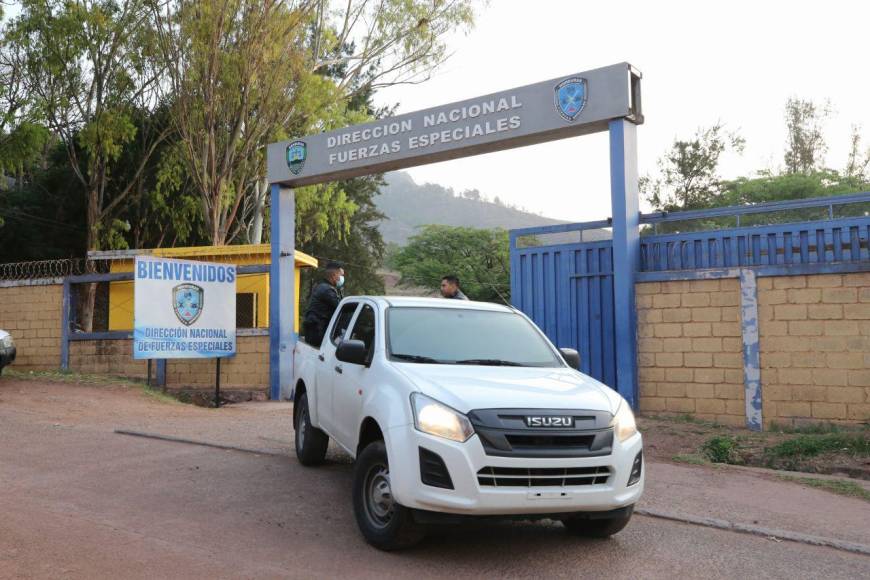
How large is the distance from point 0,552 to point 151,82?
2157 centimetres

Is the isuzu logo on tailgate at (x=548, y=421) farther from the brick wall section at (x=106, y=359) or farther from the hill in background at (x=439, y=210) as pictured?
the hill in background at (x=439, y=210)

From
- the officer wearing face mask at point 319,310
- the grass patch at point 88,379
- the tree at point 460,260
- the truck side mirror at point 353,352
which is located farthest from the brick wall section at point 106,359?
the tree at point 460,260

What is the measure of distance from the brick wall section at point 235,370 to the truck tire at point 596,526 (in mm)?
10600

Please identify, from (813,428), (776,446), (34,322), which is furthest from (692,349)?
(34,322)

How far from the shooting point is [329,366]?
22.2ft

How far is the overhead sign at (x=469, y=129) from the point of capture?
11.1m

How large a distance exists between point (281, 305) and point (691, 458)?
8954 mm

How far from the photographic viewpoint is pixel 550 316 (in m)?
12.3

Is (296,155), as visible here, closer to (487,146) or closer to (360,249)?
(487,146)

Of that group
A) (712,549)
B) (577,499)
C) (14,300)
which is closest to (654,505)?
(712,549)

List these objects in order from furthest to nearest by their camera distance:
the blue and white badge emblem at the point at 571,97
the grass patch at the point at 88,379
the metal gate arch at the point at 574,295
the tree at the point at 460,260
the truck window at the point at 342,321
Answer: the tree at the point at 460,260, the grass patch at the point at 88,379, the metal gate arch at the point at 574,295, the blue and white badge emblem at the point at 571,97, the truck window at the point at 342,321

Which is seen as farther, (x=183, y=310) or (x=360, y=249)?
(x=360, y=249)

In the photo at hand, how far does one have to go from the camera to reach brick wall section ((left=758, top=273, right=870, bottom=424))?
9.37 m

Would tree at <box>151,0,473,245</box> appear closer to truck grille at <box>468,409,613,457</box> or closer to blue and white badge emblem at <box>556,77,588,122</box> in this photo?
blue and white badge emblem at <box>556,77,588,122</box>
